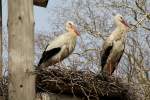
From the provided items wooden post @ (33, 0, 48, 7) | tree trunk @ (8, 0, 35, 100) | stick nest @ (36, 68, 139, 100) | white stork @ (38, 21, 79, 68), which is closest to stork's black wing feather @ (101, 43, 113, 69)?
white stork @ (38, 21, 79, 68)

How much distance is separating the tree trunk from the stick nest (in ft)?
0.91

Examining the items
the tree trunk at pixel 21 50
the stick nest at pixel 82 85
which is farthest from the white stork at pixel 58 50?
the tree trunk at pixel 21 50

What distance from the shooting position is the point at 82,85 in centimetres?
614

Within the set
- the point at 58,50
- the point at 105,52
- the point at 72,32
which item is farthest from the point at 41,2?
the point at 105,52

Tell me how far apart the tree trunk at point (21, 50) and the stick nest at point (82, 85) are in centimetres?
28

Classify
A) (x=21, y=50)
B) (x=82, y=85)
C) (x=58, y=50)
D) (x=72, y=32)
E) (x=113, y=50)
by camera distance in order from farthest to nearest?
(x=113, y=50), (x=72, y=32), (x=58, y=50), (x=82, y=85), (x=21, y=50)

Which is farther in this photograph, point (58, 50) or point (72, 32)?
point (72, 32)

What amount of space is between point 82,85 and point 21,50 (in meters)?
1.00

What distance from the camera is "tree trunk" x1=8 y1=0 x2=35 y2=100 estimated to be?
5.34 meters

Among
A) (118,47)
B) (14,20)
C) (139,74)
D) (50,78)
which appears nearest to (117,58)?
(118,47)

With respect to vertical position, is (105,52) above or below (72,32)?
below

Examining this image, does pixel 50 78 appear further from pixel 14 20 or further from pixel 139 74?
pixel 139 74

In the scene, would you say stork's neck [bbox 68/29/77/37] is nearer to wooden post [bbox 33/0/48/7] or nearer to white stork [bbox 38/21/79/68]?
white stork [bbox 38/21/79/68]

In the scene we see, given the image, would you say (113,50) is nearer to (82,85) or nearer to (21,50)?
(82,85)
